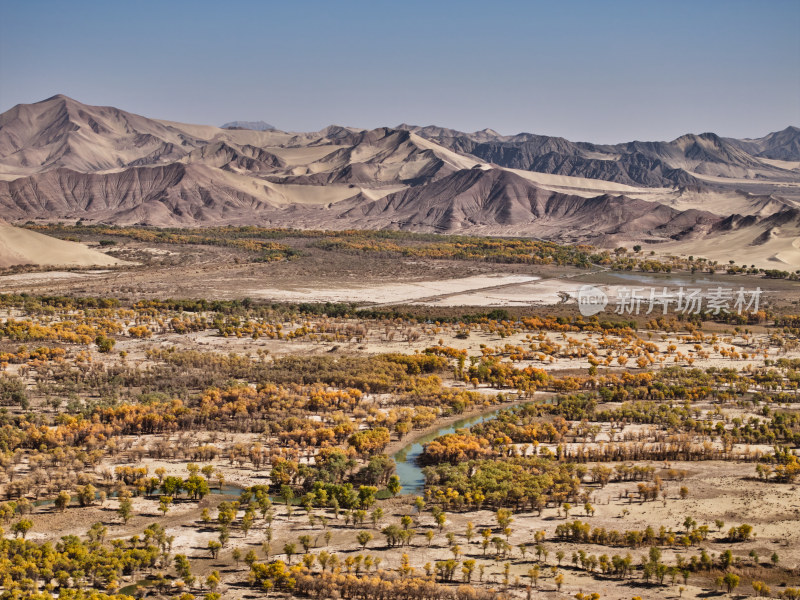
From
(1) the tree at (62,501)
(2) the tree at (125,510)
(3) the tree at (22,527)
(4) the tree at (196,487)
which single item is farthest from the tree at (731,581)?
(1) the tree at (62,501)

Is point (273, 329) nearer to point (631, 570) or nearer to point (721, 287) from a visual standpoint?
point (631, 570)

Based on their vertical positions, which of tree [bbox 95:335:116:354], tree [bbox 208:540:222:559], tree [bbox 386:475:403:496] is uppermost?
tree [bbox 95:335:116:354]

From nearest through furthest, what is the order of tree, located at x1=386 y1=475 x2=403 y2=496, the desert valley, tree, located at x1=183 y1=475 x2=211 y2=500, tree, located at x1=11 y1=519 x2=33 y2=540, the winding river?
the desert valley
tree, located at x1=11 y1=519 x2=33 y2=540
tree, located at x1=183 y1=475 x2=211 y2=500
tree, located at x1=386 y1=475 x2=403 y2=496
the winding river

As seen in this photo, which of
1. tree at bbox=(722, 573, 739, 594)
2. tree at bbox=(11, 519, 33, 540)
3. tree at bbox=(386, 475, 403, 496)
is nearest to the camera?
tree at bbox=(722, 573, 739, 594)

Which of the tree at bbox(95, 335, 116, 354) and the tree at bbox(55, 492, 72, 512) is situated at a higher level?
the tree at bbox(95, 335, 116, 354)

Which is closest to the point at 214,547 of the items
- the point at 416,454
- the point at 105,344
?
the point at 416,454

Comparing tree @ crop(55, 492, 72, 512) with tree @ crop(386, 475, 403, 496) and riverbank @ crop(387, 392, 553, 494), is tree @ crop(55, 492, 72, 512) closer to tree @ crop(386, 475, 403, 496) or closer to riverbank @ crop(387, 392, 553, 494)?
tree @ crop(386, 475, 403, 496)

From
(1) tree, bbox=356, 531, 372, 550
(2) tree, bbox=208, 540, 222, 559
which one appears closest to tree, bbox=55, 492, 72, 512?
(2) tree, bbox=208, 540, 222, 559

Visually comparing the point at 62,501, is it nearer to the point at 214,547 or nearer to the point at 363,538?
the point at 214,547

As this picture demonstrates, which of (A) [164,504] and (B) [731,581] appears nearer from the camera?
(B) [731,581]
